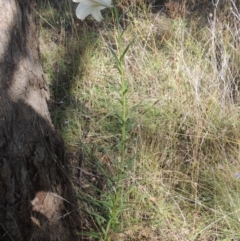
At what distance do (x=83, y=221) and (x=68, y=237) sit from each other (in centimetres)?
20

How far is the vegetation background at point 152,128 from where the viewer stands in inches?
88.4

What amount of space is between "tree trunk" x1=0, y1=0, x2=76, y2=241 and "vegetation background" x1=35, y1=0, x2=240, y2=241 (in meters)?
0.20

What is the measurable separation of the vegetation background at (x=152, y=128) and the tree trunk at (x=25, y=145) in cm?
20

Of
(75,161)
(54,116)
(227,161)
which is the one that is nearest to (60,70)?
(54,116)

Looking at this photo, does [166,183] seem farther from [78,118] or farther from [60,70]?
[60,70]

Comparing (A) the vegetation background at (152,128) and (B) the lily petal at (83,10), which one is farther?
(A) the vegetation background at (152,128)

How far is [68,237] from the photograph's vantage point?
202 centimetres

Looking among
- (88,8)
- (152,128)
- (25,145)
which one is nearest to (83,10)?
(88,8)

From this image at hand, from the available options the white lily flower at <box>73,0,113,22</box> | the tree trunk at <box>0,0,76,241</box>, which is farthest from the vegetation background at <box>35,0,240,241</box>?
the white lily flower at <box>73,0,113,22</box>

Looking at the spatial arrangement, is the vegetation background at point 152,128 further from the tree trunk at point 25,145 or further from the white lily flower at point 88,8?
the white lily flower at point 88,8

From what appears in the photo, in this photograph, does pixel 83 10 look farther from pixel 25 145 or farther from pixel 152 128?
pixel 152 128

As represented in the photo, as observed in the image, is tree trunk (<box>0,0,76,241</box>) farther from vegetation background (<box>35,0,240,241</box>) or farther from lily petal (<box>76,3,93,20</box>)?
lily petal (<box>76,3,93,20</box>)

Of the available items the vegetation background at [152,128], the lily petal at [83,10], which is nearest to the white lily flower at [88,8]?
the lily petal at [83,10]

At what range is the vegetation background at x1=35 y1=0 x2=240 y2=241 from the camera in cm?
224
